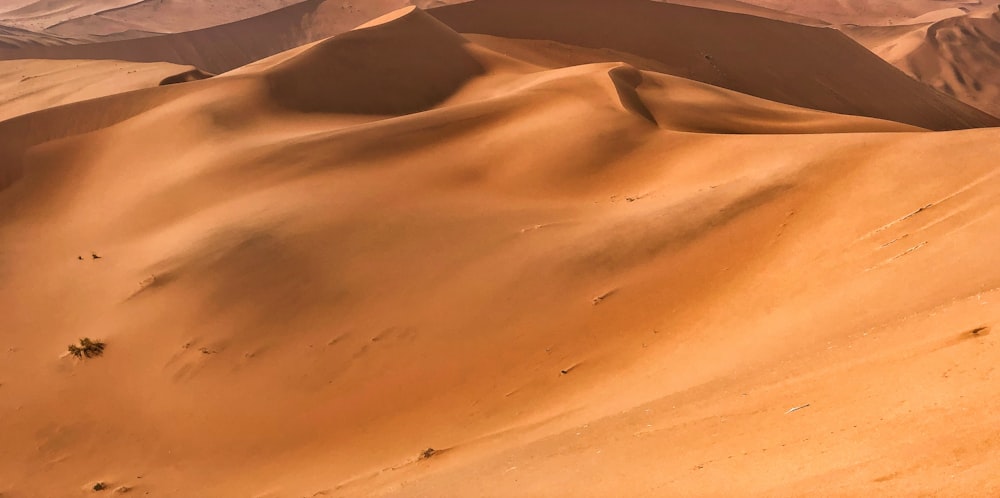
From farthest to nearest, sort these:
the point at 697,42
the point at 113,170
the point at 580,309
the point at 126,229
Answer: the point at 697,42, the point at 113,170, the point at 126,229, the point at 580,309

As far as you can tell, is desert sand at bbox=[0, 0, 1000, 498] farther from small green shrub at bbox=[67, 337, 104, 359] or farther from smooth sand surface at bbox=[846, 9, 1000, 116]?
smooth sand surface at bbox=[846, 9, 1000, 116]

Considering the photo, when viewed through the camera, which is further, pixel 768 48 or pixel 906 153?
pixel 768 48

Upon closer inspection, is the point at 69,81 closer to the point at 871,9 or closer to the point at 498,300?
the point at 498,300

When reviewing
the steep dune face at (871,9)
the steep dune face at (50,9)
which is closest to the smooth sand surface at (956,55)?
the steep dune face at (871,9)

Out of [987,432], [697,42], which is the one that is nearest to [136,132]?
[987,432]

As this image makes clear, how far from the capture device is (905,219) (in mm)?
6203

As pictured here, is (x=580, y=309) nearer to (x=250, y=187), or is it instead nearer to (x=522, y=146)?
(x=522, y=146)

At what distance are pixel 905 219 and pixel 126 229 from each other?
859 centimetres

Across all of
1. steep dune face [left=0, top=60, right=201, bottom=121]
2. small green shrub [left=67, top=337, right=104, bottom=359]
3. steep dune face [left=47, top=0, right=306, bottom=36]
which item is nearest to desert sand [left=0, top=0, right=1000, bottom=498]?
small green shrub [left=67, top=337, right=104, bottom=359]

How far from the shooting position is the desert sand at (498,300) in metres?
3.76

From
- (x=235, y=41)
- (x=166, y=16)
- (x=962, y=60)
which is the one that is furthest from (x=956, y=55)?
(x=166, y=16)

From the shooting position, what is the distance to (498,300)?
273 inches

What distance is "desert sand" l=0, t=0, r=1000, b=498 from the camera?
12.3ft

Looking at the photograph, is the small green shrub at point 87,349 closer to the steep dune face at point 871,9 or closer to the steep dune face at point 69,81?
the steep dune face at point 69,81
